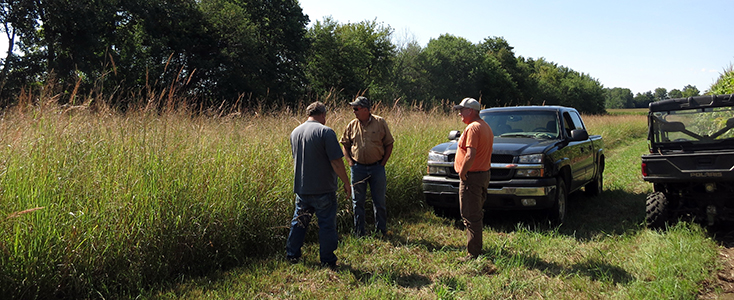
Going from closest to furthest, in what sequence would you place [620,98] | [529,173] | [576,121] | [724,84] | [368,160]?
1. [368,160]
2. [529,173]
3. [576,121]
4. [724,84]
5. [620,98]

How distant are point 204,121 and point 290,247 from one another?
2.56 m

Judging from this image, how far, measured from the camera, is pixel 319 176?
4.54 metres

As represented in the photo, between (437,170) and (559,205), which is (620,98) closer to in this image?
(559,205)

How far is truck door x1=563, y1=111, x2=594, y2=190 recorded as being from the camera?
7168mm

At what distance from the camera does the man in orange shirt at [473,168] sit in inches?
185

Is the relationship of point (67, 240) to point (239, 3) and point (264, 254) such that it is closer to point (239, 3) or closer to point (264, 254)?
point (264, 254)

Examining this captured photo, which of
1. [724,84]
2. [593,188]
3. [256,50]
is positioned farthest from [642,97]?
[593,188]

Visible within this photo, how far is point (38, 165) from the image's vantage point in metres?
4.04

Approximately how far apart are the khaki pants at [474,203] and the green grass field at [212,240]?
25 centimetres

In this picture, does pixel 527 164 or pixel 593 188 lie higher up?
pixel 527 164

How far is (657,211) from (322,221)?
447cm

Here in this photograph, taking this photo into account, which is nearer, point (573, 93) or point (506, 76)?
point (506, 76)

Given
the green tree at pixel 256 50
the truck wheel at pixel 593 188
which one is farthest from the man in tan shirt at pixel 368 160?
the green tree at pixel 256 50

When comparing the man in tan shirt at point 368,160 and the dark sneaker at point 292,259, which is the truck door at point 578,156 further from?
the dark sneaker at point 292,259
